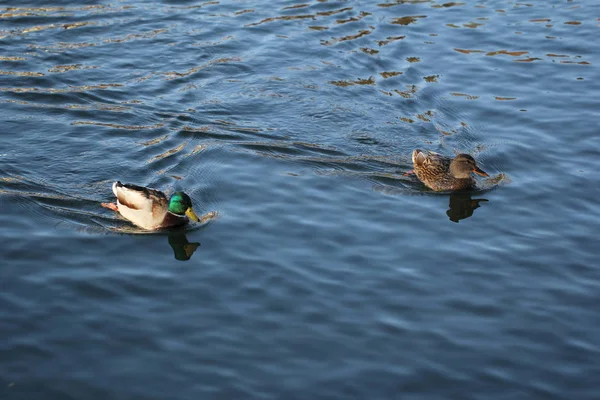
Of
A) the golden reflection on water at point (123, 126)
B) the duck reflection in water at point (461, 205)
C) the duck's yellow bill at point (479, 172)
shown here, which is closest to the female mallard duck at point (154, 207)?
the golden reflection on water at point (123, 126)

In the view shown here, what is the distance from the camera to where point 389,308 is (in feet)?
27.7

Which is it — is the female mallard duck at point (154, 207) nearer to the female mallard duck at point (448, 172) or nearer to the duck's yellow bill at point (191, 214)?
the duck's yellow bill at point (191, 214)

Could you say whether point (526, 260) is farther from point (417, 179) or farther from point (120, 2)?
point (120, 2)

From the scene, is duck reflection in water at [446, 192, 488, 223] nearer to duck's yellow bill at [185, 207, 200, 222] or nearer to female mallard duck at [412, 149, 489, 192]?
female mallard duck at [412, 149, 489, 192]

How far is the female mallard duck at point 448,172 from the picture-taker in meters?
11.2

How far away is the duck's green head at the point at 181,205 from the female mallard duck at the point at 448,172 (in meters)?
3.10

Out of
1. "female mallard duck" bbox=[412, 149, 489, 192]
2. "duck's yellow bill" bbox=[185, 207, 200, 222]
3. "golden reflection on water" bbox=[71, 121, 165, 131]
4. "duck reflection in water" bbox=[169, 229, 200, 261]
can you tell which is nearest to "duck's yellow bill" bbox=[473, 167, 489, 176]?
"female mallard duck" bbox=[412, 149, 489, 192]

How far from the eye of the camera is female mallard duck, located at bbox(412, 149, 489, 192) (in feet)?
36.7

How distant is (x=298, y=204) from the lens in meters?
10.7

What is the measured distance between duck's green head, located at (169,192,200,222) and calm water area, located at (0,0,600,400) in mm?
252

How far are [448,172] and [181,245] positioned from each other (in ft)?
11.9

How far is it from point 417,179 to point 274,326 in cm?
417

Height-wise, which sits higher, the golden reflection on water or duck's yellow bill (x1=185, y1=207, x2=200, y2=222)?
the golden reflection on water

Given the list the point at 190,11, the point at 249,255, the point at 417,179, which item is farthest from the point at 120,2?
the point at 249,255
